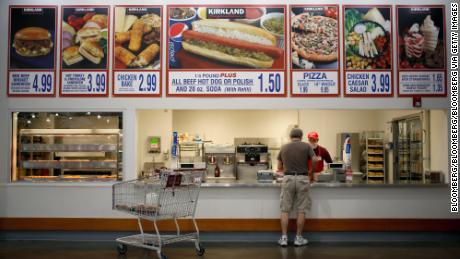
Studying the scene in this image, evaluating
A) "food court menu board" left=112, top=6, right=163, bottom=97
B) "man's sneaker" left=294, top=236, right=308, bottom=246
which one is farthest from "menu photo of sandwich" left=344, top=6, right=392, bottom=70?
"food court menu board" left=112, top=6, right=163, bottom=97

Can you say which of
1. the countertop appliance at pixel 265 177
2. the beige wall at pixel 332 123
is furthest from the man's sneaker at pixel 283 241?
the beige wall at pixel 332 123

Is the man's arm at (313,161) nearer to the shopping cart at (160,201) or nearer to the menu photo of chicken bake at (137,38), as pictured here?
the shopping cart at (160,201)

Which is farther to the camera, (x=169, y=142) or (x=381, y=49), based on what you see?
(x=169, y=142)

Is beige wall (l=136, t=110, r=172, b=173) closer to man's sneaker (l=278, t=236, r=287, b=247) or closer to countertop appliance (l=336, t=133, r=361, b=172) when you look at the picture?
countertop appliance (l=336, t=133, r=361, b=172)

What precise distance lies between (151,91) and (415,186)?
4.40m

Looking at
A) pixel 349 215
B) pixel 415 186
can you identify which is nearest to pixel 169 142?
pixel 349 215

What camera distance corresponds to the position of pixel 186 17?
794 cm

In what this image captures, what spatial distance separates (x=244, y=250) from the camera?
6961 millimetres

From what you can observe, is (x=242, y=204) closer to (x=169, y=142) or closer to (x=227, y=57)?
(x=227, y=57)

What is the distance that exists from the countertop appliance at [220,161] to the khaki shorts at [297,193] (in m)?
2.92

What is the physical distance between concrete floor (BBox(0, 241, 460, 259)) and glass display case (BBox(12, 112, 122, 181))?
1.14 meters

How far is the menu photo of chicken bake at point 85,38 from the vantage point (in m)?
7.90

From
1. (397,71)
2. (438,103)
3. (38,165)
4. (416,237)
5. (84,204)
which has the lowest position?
(416,237)

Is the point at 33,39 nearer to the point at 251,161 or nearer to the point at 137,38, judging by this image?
the point at 137,38
